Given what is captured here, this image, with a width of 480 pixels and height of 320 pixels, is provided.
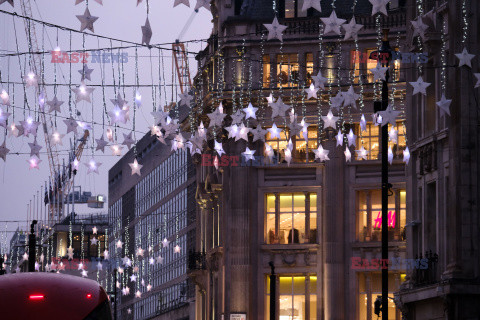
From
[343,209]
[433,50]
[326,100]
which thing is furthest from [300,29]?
[433,50]

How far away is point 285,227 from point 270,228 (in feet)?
2.65

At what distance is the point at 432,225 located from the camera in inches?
1734

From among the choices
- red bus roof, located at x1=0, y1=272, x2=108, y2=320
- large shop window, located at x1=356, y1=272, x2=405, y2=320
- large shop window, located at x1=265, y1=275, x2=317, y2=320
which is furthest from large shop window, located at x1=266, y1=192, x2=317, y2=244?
red bus roof, located at x1=0, y1=272, x2=108, y2=320

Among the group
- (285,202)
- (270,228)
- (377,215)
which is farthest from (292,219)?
(377,215)

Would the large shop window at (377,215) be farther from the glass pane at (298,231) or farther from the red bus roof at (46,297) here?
the red bus roof at (46,297)

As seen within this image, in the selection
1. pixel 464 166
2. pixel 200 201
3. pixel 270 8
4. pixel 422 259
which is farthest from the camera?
pixel 200 201

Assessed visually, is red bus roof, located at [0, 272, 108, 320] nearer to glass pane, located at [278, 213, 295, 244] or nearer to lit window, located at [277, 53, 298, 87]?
lit window, located at [277, 53, 298, 87]

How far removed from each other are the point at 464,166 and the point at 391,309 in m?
27.1

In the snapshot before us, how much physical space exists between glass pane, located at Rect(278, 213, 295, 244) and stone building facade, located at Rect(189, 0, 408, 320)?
52 millimetres

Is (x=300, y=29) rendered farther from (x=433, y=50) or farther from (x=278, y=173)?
(x=433, y=50)

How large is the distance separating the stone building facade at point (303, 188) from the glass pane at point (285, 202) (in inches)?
2.1

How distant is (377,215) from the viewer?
69062 mm

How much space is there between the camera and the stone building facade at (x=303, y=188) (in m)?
68.8

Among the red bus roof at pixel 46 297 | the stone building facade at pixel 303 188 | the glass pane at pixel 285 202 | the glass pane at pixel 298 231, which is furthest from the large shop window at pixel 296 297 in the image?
the red bus roof at pixel 46 297
